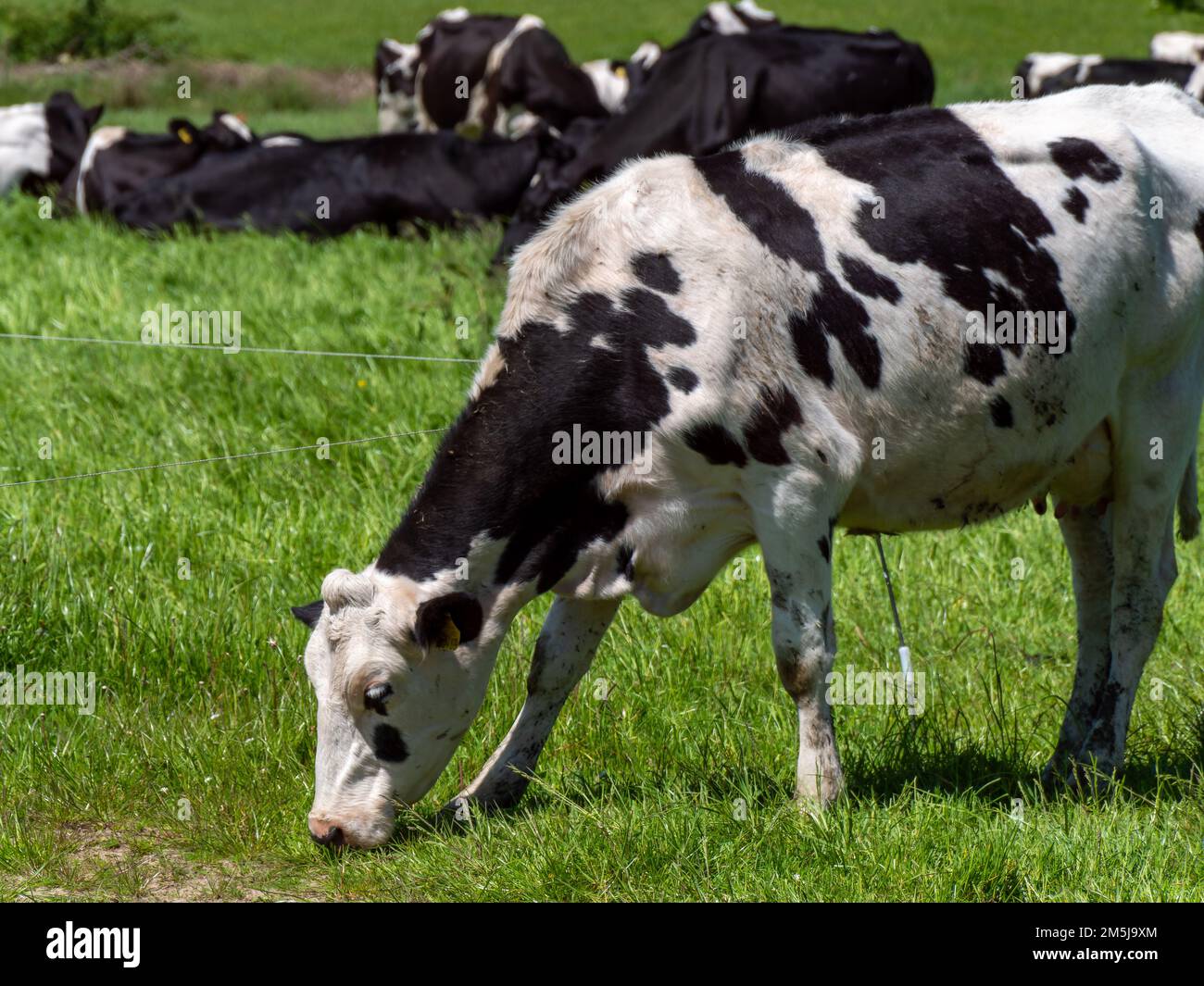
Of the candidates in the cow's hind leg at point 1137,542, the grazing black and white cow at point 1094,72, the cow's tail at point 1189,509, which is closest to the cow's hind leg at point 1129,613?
the cow's hind leg at point 1137,542

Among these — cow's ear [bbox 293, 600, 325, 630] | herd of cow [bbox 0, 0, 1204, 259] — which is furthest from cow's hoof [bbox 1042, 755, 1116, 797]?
herd of cow [bbox 0, 0, 1204, 259]

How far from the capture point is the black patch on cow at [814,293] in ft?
14.5

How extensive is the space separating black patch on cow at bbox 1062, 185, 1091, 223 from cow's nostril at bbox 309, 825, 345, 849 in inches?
108

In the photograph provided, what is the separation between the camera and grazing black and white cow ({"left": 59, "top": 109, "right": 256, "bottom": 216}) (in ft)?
45.9

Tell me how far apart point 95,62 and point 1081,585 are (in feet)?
101

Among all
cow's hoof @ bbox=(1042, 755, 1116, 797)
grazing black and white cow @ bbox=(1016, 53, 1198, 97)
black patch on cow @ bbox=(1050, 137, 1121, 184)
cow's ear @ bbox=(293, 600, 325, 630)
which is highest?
grazing black and white cow @ bbox=(1016, 53, 1198, 97)

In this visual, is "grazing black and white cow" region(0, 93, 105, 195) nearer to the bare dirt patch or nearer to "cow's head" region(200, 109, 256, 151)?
"cow's head" region(200, 109, 256, 151)

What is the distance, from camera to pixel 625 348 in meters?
4.36

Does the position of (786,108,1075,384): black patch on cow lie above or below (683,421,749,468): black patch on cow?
above

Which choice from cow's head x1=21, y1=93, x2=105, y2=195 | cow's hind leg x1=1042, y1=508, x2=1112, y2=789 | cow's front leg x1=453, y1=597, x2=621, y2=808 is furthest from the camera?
cow's head x1=21, y1=93, x2=105, y2=195

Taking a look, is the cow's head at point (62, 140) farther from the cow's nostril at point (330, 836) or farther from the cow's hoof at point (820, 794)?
the cow's hoof at point (820, 794)

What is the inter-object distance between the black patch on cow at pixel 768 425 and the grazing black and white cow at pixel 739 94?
8.06 m

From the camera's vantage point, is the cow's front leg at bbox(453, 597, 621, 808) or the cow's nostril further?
the cow's front leg at bbox(453, 597, 621, 808)
